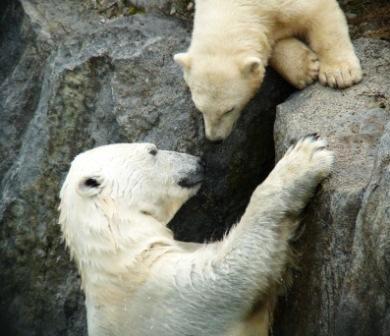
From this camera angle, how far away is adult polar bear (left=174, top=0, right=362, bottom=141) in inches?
208

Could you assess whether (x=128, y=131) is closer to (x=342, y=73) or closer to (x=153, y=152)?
(x=153, y=152)

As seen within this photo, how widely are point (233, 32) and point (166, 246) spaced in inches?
60.3

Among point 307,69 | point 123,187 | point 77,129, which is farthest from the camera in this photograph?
point 77,129

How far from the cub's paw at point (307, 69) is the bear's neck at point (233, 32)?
28cm

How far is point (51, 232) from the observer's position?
20.9 feet

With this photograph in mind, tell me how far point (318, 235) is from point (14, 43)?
12.3 ft

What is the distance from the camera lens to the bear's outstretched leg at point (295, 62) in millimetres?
5395

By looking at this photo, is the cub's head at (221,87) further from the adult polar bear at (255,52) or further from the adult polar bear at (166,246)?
the adult polar bear at (166,246)

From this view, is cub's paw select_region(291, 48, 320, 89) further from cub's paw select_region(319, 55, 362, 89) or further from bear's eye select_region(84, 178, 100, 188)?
bear's eye select_region(84, 178, 100, 188)

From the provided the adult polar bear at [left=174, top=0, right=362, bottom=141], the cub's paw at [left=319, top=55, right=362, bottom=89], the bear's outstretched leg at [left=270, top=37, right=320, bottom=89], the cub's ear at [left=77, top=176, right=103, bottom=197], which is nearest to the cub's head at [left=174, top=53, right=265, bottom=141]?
the adult polar bear at [left=174, top=0, right=362, bottom=141]

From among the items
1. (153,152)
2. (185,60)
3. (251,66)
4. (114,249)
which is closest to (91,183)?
(114,249)

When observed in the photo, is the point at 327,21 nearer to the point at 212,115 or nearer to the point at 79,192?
the point at 212,115

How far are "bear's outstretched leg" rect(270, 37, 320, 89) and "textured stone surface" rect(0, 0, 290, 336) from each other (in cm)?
29

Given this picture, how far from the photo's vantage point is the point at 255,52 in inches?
217
